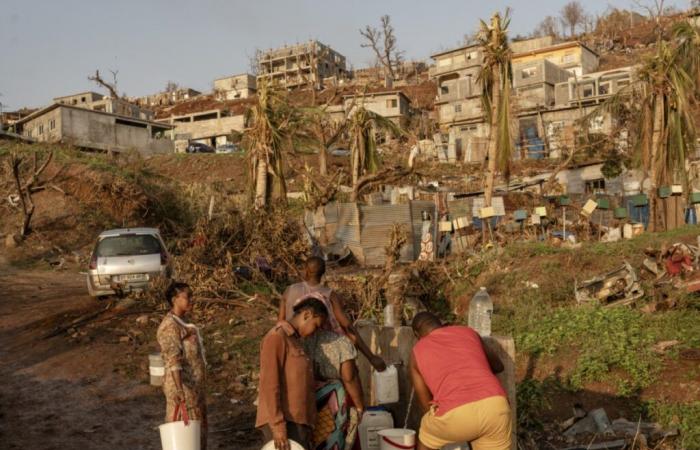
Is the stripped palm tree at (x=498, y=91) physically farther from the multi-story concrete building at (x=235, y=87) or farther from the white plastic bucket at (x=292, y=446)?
the multi-story concrete building at (x=235, y=87)

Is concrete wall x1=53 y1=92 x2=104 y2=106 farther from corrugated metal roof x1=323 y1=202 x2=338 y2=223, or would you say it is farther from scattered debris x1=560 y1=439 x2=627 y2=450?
scattered debris x1=560 y1=439 x2=627 y2=450

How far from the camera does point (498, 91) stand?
20875 millimetres

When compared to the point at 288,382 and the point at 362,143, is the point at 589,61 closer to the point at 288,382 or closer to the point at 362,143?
the point at 362,143

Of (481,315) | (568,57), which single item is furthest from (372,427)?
(568,57)

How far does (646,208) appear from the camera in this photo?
969 inches

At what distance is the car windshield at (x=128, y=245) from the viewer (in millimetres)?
13906

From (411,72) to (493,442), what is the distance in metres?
87.4

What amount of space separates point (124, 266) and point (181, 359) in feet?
29.0

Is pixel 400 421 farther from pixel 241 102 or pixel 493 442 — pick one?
pixel 241 102

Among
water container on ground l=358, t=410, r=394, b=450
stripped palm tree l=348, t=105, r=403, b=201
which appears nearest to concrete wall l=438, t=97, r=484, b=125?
stripped palm tree l=348, t=105, r=403, b=201

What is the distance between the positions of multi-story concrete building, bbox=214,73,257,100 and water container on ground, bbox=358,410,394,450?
270ft

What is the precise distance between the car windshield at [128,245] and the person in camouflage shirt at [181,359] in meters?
8.76

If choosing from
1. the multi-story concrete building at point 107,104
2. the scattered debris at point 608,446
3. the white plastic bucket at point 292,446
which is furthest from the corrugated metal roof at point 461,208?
the multi-story concrete building at point 107,104

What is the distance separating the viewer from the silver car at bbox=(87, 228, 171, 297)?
13.6m
